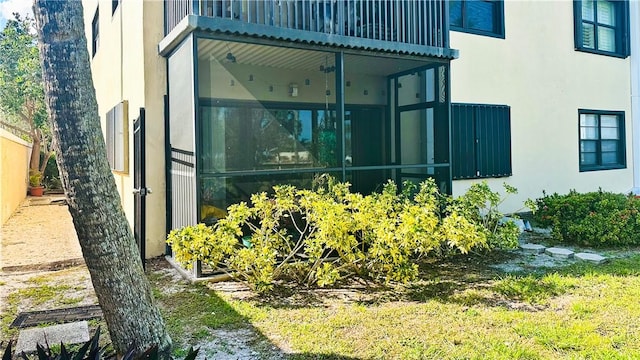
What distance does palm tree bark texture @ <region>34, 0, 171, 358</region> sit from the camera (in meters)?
2.76

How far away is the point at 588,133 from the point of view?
40.6 feet

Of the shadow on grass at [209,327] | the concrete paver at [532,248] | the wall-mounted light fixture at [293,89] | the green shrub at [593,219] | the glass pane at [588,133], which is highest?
the wall-mounted light fixture at [293,89]

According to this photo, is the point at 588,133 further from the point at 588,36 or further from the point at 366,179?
the point at 366,179

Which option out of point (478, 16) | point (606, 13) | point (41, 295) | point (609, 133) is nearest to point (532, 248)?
point (478, 16)

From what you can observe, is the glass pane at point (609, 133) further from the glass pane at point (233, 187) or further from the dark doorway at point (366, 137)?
the glass pane at point (233, 187)

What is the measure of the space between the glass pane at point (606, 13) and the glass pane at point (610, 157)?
11.2 ft

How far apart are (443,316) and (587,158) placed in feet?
32.4

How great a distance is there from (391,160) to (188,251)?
571 centimetres

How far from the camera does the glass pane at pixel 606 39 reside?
1263 centimetres

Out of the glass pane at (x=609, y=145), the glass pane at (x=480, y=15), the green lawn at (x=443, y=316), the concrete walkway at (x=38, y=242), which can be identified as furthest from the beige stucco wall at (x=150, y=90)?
the glass pane at (x=609, y=145)

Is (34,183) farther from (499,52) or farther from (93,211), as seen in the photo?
(93,211)

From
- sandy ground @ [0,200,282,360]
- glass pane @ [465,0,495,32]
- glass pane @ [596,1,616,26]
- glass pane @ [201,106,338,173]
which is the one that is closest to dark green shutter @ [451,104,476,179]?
glass pane @ [465,0,495,32]

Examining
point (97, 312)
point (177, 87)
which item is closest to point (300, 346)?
point (97, 312)

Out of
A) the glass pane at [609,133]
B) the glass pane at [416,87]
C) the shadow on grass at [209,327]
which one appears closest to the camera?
the shadow on grass at [209,327]
